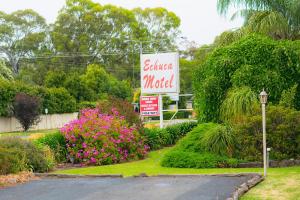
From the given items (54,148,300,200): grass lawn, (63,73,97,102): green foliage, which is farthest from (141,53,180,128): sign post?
(63,73,97,102): green foliage

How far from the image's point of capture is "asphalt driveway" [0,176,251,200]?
35.6 ft

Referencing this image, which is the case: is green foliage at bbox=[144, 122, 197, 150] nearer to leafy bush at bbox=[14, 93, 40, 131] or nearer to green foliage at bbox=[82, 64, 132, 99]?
leafy bush at bbox=[14, 93, 40, 131]

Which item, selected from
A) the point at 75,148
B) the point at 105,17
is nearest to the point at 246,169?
the point at 75,148

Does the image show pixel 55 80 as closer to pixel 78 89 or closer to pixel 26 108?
pixel 78 89

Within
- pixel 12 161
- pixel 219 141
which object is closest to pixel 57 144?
pixel 12 161

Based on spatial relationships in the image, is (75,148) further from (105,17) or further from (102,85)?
(105,17)

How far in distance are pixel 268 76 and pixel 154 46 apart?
57327mm

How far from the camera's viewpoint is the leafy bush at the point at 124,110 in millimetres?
22608

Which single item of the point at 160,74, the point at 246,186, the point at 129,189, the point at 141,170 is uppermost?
the point at 160,74

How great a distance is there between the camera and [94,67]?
2544 inches

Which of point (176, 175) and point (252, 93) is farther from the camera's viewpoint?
point (252, 93)

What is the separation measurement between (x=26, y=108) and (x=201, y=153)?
3225 cm

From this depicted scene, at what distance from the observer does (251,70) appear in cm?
2039

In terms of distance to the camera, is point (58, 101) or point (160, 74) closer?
point (160, 74)
